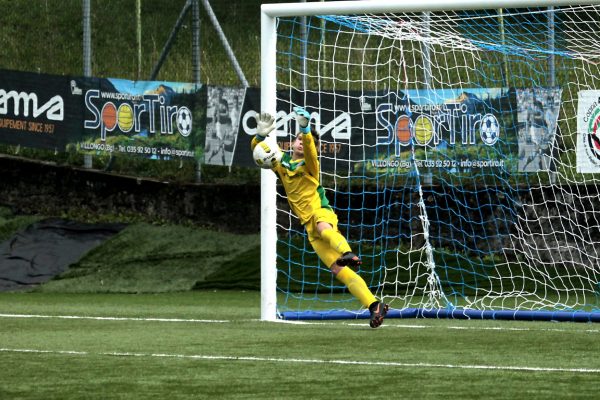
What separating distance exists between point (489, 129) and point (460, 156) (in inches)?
19.3

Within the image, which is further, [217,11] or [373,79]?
[217,11]

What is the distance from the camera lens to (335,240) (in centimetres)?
1072

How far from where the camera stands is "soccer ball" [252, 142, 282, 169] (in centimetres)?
1102

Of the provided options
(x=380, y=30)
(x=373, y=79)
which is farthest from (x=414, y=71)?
(x=380, y=30)

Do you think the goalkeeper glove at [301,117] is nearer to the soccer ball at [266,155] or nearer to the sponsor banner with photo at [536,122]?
the soccer ball at [266,155]

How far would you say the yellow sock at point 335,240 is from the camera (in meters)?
10.6

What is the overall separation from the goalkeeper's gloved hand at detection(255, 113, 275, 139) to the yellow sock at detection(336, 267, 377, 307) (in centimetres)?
134

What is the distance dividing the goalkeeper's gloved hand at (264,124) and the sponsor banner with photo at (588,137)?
4.80m

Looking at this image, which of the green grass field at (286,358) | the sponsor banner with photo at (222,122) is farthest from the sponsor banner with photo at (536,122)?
the sponsor banner with photo at (222,122)

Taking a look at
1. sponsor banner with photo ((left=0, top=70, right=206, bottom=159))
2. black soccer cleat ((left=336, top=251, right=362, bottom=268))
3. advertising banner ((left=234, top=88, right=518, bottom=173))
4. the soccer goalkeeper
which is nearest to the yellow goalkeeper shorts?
the soccer goalkeeper

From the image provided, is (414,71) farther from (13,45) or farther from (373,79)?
(13,45)

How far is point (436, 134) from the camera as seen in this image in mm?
15547

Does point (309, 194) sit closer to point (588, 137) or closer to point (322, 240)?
point (322, 240)

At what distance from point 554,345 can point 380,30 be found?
16.2ft
